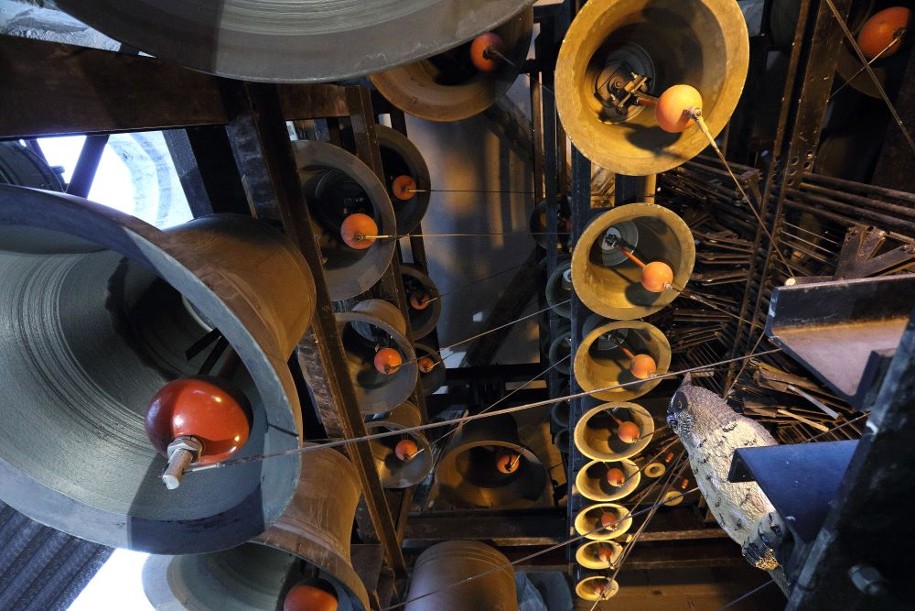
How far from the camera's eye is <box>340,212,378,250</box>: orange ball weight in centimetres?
222

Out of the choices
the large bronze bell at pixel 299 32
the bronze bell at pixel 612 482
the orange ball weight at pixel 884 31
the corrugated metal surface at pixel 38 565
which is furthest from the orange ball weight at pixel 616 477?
the corrugated metal surface at pixel 38 565

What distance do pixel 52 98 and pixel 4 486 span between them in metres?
0.89

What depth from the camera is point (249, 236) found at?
135 centimetres

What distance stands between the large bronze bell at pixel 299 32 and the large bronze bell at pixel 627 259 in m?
1.22

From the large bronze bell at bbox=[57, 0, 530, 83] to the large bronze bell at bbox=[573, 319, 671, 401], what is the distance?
175 cm

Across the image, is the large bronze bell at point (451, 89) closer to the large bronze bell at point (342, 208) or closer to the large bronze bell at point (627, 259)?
the large bronze bell at point (342, 208)

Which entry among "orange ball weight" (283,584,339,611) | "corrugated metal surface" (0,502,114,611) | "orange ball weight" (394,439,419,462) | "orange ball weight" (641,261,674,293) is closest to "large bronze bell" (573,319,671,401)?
"orange ball weight" (641,261,674,293)

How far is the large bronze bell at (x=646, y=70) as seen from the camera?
152 centimetres

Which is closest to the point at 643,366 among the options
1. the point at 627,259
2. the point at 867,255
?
the point at 627,259

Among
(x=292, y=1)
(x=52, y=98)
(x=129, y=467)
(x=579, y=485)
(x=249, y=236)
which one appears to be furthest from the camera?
(x=579, y=485)

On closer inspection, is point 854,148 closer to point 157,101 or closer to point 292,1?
point 292,1

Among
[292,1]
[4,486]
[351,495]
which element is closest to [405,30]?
[292,1]

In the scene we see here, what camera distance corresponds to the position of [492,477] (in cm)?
384

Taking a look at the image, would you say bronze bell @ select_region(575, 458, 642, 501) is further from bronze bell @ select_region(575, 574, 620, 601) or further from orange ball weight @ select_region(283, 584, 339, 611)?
orange ball weight @ select_region(283, 584, 339, 611)
